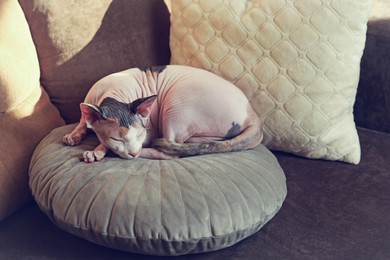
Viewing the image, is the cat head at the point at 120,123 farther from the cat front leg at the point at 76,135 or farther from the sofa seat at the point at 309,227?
the sofa seat at the point at 309,227

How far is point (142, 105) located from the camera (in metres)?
1.13

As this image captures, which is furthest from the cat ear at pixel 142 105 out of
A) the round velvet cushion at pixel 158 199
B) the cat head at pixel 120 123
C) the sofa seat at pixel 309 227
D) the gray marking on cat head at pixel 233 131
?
the sofa seat at pixel 309 227

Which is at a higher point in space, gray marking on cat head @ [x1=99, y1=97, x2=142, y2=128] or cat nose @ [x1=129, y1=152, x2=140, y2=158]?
gray marking on cat head @ [x1=99, y1=97, x2=142, y2=128]

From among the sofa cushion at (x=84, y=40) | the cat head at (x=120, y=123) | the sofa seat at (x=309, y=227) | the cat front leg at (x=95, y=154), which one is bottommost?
the sofa seat at (x=309, y=227)

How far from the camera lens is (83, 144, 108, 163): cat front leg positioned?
1.12 meters

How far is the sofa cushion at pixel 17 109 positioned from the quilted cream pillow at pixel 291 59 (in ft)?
1.38

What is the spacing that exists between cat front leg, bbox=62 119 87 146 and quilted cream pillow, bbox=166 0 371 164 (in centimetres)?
34

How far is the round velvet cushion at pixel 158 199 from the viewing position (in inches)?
38.4

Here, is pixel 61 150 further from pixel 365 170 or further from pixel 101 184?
pixel 365 170

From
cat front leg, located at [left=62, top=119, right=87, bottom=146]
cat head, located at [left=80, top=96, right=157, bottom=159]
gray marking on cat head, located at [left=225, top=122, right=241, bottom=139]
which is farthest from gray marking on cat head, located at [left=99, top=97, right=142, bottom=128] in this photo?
gray marking on cat head, located at [left=225, top=122, right=241, bottom=139]

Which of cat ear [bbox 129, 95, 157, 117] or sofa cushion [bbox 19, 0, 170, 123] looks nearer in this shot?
cat ear [bbox 129, 95, 157, 117]

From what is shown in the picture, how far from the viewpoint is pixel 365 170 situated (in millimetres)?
1310

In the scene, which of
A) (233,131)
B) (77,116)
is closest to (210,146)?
(233,131)

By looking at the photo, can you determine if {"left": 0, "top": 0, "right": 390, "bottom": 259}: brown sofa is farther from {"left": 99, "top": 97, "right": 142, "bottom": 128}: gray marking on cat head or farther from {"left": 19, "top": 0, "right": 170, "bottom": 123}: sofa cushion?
{"left": 99, "top": 97, "right": 142, "bottom": 128}: gray marking on cat head
